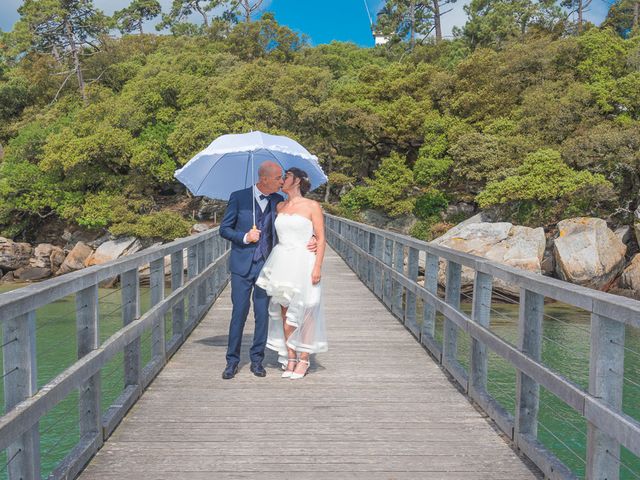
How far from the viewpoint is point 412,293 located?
26.1 feet

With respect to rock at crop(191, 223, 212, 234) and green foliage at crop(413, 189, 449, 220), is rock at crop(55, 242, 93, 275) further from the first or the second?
green foliage at crop(413, 189, 449, 220)

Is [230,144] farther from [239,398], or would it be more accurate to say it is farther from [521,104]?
[521,104]

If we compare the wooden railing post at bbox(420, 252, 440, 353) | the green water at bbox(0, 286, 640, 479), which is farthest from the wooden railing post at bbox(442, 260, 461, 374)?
the wooden railing post at bbox(420, 252, 440, 353)

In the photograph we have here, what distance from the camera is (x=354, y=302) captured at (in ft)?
34.2

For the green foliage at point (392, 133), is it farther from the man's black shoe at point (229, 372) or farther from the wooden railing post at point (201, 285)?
the man's black shoe at point (229, 372)

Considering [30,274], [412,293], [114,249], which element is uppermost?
[412,293]

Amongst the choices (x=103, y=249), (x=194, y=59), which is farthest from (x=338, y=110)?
(x=194, y=59)

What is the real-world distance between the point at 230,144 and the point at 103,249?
28.8 m

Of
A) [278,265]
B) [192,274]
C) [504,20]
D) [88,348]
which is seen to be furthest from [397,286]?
[504,20]

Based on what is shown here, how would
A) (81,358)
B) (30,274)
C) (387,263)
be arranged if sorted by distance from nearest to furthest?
(81,358) → (387,263) → (30,274)

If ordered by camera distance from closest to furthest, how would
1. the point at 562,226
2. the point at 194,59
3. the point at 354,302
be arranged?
the point at 354,302
the point at 562,226
the point at 194,59

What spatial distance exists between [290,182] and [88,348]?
2089 mm

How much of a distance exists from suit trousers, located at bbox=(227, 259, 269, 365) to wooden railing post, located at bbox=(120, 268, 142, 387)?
837 millimetres

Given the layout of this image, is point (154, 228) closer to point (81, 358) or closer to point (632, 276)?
point (632, 276)
